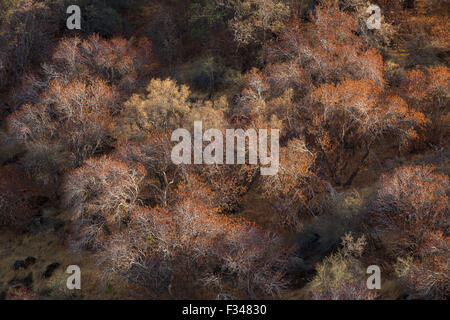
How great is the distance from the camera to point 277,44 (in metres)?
49.7

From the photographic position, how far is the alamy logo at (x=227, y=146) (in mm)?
38312

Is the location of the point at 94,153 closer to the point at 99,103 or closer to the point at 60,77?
the point at 99,103

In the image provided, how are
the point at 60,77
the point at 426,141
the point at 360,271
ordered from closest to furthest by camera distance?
the point at 360,271
the point at 426,141
the point at 60,77

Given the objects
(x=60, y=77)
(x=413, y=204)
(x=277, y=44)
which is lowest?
(x=413, y=204)

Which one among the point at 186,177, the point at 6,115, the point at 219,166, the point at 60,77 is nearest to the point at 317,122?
the point at 219,166

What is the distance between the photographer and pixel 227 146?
129 feet

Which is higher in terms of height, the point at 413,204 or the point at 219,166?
the point at 219,166

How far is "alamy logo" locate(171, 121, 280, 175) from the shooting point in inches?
1508

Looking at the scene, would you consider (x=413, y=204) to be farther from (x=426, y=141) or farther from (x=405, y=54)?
(x=405, y=54)

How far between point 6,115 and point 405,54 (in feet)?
165

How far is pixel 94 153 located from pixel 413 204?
32460mm
